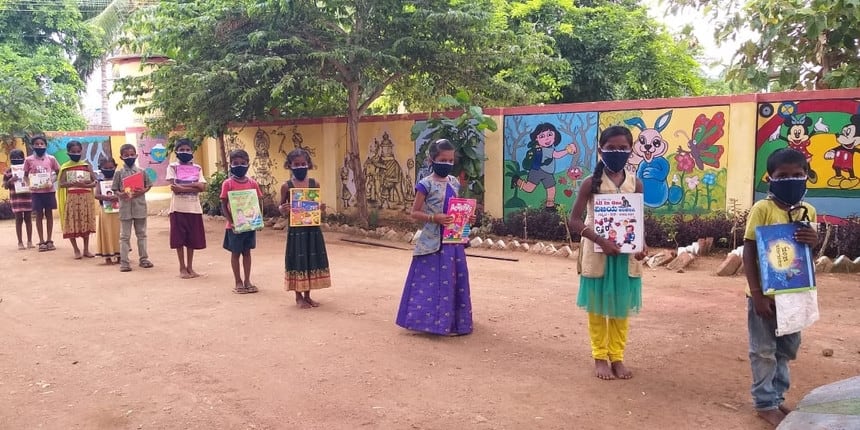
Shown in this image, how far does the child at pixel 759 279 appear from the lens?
3.51 m

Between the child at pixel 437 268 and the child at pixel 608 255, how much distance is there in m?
1.29

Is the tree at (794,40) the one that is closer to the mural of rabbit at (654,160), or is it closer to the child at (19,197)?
the mural of rabbit at (654,160)

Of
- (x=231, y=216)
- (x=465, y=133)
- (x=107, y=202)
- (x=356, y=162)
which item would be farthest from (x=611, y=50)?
(x=231, y=216)

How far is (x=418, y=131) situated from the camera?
449 inches

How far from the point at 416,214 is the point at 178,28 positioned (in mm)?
7725

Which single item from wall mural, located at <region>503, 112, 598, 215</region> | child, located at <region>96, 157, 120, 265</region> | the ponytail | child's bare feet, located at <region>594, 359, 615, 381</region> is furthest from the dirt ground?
wall mural, located at <region>503, 112, 598, 215</region>

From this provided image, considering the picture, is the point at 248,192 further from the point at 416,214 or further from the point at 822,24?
the point at 822,24

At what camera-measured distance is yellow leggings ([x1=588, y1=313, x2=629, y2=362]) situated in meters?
4.34

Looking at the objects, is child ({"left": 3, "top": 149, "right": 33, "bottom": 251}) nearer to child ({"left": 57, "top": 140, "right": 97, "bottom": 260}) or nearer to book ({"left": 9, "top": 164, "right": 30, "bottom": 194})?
book ({"left": 9, "top": 164, "right": 30, "bottom": 194})

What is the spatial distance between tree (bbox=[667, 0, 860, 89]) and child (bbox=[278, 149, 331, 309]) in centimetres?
501

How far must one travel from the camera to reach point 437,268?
209 inches

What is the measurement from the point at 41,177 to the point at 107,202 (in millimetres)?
1990

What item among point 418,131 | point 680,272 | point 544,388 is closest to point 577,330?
point 544,388

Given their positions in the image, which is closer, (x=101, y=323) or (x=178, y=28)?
(x=101, y=323)
